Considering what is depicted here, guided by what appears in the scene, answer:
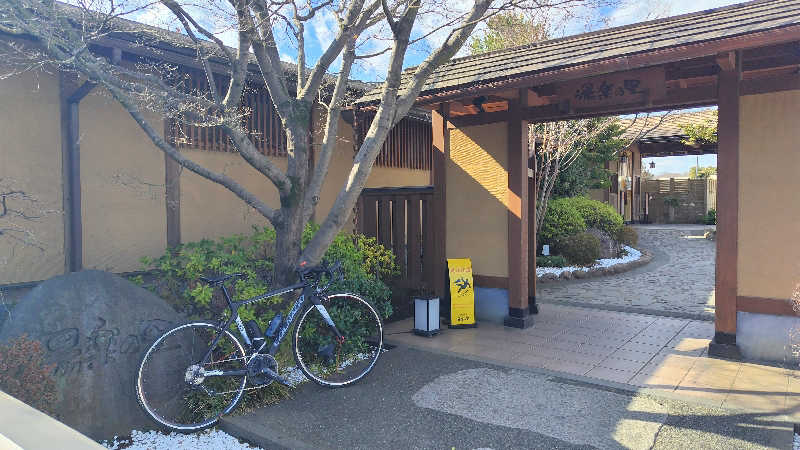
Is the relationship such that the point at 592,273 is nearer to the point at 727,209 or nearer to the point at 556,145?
the point at 556,145

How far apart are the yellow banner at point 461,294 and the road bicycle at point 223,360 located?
2026 mm

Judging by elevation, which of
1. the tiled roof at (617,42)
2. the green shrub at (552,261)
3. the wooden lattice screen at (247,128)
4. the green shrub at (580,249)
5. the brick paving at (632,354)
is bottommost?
the brick paving at (632,354)

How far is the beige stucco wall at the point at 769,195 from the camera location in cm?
513

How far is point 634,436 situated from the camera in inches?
144

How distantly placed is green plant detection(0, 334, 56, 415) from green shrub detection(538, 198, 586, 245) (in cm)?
1068

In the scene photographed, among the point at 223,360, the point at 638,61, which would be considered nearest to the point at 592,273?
the point at 638,61

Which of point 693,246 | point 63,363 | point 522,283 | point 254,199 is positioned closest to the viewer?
point 63,363

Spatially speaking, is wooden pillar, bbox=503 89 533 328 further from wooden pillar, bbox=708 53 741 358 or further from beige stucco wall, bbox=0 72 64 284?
beige stucco wall, bbox=0 72 64 284

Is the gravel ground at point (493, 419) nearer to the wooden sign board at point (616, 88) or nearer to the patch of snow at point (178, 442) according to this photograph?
the patch of snow at point (178, 442)

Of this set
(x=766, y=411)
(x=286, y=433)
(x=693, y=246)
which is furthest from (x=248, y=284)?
(x=693, y=246)

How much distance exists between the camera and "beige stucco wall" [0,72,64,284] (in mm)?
4988

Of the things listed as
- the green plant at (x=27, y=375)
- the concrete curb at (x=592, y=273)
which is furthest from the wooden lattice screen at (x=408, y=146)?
the green plant at (x=27, y=375)

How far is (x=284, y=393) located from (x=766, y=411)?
387 cm

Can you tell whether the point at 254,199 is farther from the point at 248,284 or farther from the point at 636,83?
the point at 636,83
